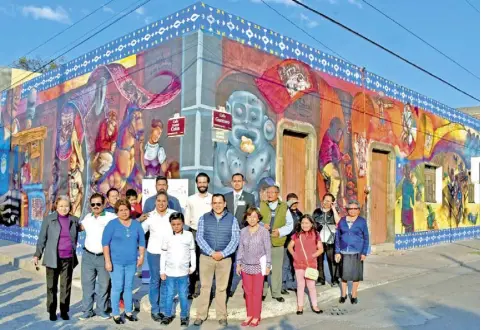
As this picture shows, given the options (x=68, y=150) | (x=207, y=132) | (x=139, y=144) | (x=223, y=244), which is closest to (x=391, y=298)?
(x=223, y=244)

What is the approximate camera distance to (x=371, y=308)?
7.88m

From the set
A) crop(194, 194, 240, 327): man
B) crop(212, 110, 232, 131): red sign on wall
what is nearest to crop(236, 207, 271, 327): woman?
crop(194, 194, 240, 327): man

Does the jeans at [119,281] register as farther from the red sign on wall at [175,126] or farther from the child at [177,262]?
the red sign on wall at [175,126]

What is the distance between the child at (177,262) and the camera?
21.8 feet

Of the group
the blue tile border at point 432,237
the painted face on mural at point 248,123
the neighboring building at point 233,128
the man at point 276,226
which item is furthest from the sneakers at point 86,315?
the blue tile border at point 432,237

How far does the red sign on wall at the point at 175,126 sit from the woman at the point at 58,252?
3.27m

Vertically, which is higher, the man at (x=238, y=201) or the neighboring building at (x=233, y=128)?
the neighboring building at (x=233, y=128)

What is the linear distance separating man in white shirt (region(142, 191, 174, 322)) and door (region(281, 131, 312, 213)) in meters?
4.76

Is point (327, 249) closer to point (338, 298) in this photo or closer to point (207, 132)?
point (338, 298)

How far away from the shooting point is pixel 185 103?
9883 mm

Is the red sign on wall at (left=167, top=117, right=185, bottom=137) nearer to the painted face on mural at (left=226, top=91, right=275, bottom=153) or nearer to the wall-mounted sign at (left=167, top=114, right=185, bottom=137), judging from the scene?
the wall-mounted sign at (left=167, top=114, right=185, bottom=137)

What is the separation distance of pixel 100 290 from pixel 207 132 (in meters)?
3.79

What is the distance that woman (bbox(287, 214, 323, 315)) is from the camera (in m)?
7.53

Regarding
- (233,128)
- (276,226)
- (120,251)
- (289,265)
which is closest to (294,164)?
(233,128)
